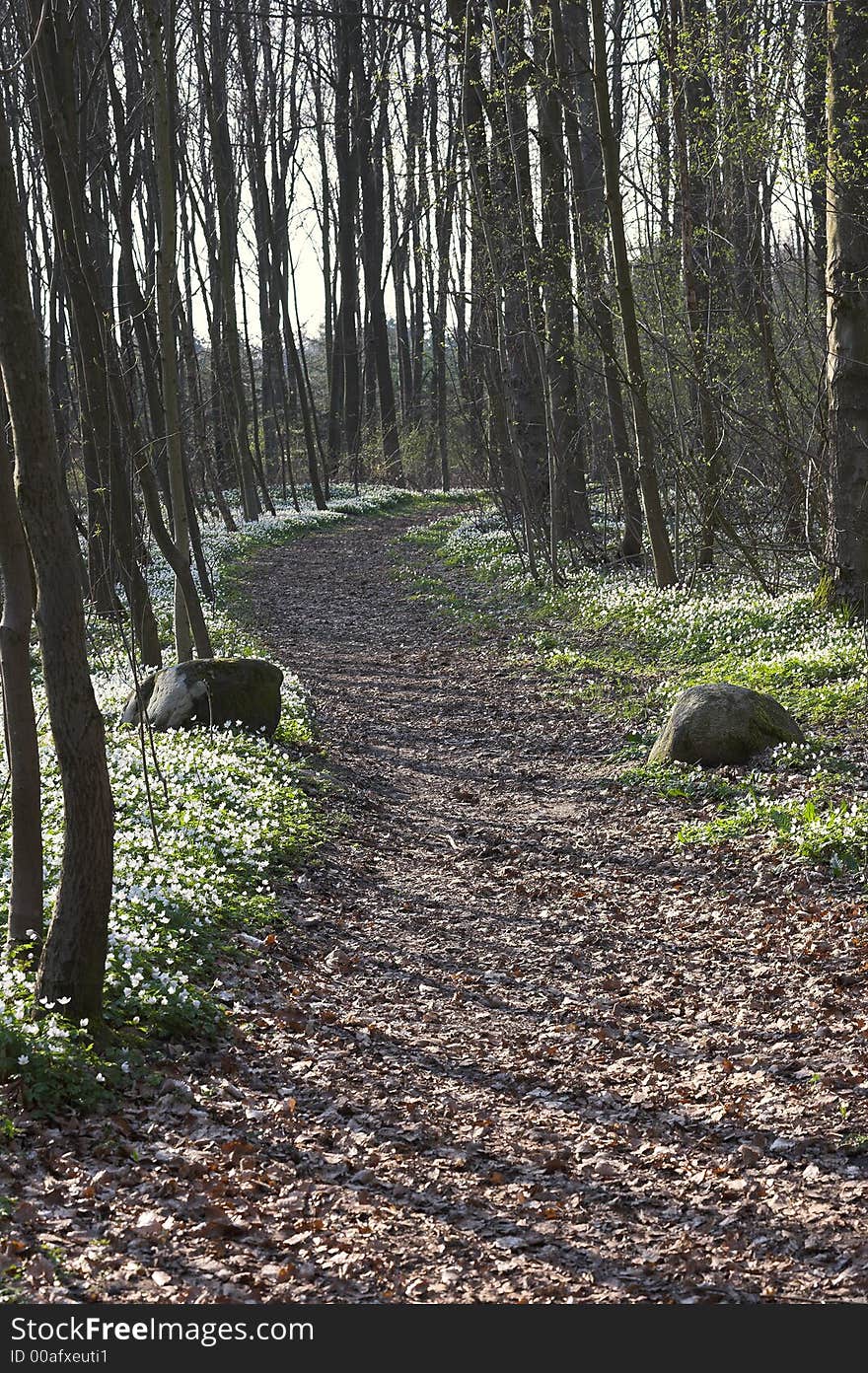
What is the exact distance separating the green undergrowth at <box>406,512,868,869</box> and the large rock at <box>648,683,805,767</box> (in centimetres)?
16

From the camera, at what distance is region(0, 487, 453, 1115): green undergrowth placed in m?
5.20

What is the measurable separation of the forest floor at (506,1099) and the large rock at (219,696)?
6.59 feet

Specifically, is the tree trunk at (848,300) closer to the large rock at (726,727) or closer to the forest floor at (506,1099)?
the large rock at (726,727)

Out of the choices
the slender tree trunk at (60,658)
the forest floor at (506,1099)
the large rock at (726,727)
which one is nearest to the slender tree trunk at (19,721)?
the slender tree trunk at (60,658)

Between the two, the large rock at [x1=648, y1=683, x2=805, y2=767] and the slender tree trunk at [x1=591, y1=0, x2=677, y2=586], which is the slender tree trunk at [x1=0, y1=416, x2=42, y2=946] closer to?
the large rock at [x1=648, y1=683, x2=805, y2=767]

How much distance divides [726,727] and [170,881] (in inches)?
194

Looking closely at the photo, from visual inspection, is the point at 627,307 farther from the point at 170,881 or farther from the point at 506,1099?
the point at 506,1099

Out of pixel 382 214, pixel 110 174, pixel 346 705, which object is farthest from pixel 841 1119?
pixel 382 214

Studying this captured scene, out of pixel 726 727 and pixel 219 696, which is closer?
pixel 726 727

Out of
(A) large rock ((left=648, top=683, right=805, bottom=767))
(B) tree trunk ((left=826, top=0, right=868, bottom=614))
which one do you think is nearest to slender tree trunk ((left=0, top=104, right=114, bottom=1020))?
(A) large rock ((left=648, top=683, right=805, bottom=767))

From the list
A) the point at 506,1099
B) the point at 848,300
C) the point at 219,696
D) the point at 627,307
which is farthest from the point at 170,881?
the point at 627,307

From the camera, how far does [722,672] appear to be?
12.2 m

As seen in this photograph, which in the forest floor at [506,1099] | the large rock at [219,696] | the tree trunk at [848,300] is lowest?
the forest floor at [506,1099]

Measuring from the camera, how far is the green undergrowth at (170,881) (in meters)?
5.20
